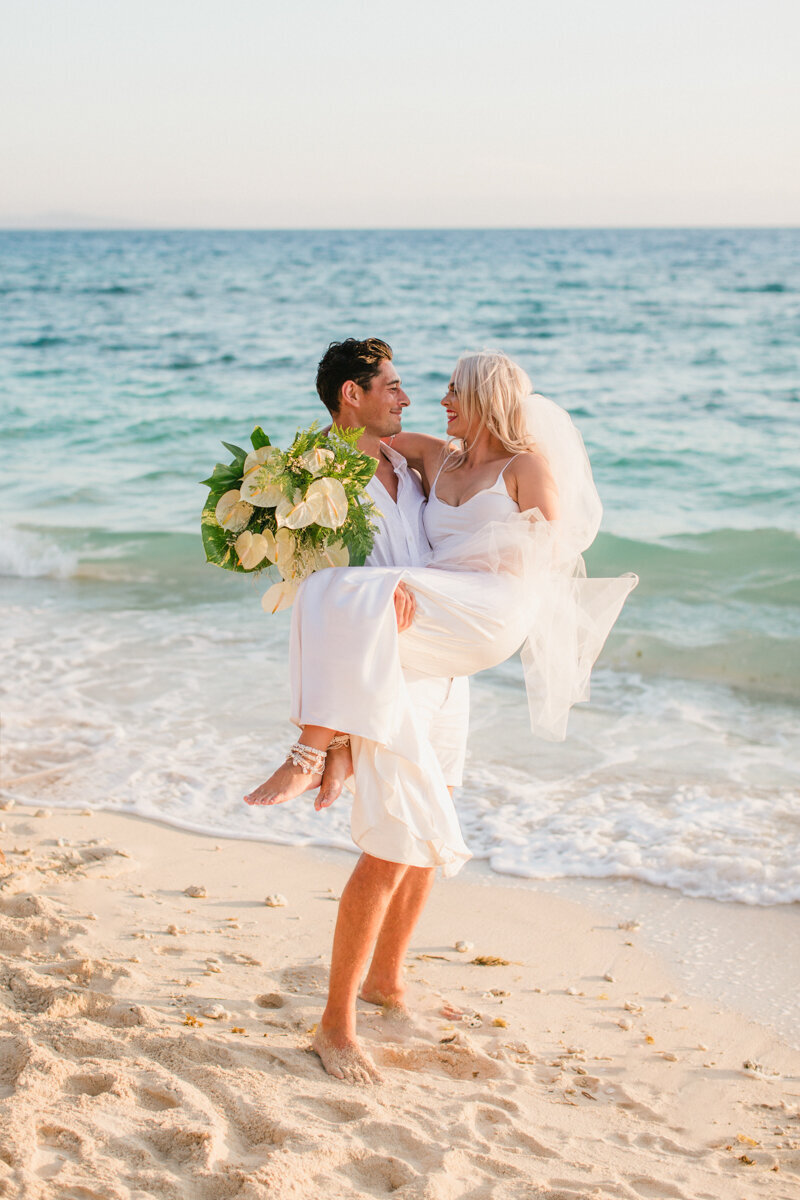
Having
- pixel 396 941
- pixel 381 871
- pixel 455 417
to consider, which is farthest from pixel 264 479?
pixel 396 941

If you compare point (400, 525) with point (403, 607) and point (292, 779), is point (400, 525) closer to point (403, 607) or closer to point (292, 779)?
point (403, 607)

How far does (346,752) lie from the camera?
10.6ft

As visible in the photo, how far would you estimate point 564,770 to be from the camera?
5.82 meters

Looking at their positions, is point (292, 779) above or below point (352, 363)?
below

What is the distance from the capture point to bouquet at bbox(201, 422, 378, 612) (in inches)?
126

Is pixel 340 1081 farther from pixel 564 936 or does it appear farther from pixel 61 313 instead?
pixel 61 313

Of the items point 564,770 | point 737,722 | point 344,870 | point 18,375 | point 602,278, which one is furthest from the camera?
point 602,278

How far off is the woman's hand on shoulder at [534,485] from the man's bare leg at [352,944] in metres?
1.20

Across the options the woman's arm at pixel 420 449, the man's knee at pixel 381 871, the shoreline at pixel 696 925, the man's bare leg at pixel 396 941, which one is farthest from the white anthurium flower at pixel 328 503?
the shoreline at pixel 696 925

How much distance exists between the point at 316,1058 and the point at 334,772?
2.79 feet

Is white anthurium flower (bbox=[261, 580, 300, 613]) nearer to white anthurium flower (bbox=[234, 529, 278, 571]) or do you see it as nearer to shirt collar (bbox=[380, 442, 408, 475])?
white anthurium flower (bbox=[234, 529, 278, 571])

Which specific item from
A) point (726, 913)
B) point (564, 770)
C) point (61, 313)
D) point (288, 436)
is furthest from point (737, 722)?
point (61, 313)

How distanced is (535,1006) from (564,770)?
83.6 inches

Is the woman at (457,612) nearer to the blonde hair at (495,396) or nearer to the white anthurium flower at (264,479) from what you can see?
the blonde hair at (495,396)
